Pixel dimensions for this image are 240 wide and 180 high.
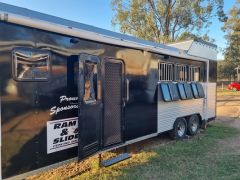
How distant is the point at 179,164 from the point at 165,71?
2.51 m

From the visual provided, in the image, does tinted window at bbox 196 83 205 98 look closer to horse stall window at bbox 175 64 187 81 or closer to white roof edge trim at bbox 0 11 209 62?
horse stall window at bbox 175 64 187 81

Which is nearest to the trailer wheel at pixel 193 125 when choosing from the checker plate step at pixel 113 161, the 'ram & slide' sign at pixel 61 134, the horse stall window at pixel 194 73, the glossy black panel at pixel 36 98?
the horse stall window at pixel 194 73

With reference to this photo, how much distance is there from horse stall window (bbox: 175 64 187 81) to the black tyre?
1234mm

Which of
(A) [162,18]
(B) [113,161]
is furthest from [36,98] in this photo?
(A) [162,18]

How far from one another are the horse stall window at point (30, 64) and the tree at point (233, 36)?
34987 mm

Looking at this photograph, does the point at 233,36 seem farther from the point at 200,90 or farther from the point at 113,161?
the point at 113,161

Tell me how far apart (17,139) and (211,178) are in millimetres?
3648

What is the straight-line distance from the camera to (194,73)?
8750mm

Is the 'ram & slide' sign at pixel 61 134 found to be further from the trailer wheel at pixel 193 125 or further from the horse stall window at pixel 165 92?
the trailer wheel at pixel 193 125

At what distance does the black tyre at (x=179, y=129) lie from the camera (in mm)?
7820

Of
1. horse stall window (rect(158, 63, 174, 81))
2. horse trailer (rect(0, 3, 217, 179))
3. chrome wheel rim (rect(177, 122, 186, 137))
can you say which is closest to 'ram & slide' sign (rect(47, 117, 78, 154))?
horse trailer (rect(0, 3, 217, 179))

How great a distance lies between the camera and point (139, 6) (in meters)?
24.7

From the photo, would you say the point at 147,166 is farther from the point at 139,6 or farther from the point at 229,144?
the point at 139,6

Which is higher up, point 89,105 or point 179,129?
point 89,105
